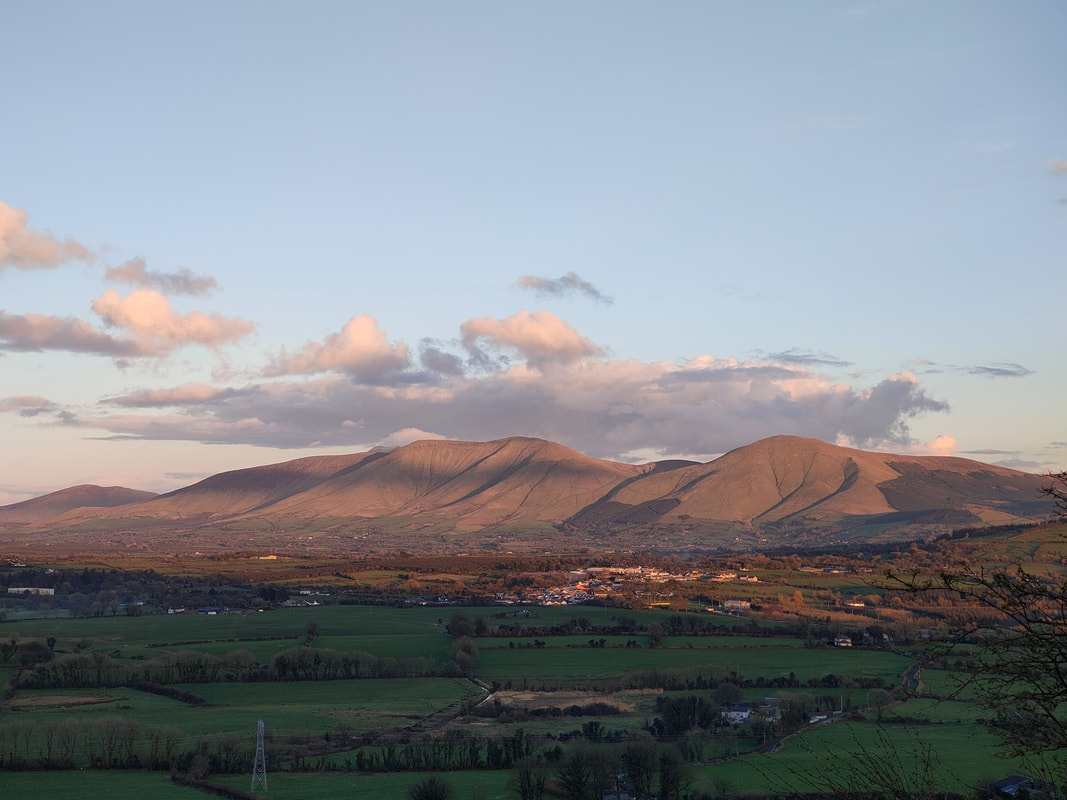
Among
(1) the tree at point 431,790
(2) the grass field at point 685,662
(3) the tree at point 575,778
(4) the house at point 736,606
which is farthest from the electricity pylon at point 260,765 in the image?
(4) the house at point 736,606

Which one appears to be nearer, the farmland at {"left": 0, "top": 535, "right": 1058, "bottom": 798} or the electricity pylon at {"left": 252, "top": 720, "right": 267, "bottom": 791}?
the electricity pylon at {"left": 252, "top": 720, "right": 267, "bottom": 791}

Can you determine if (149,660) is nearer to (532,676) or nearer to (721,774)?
(532,676)

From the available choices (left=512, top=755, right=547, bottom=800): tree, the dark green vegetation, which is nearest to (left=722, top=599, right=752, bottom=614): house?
the dark green vegetation

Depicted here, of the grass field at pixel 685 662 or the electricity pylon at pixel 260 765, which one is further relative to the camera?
the grass field at pixel 685 662

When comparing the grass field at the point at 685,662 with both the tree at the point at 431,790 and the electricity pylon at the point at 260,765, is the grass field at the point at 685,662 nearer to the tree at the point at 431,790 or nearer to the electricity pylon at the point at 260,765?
the electricity pylon at the point at 260,765

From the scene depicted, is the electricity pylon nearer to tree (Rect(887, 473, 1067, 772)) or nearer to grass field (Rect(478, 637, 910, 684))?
grass field (Rect(478, 637, 910, 684))

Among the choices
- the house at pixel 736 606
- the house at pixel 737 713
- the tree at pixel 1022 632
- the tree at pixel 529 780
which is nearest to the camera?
the tree at pixel 1022 632

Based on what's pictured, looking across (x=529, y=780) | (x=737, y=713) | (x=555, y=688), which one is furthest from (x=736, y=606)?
(x=529, y=780)

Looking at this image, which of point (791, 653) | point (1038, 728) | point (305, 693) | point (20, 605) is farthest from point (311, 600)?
point (1038, 728)

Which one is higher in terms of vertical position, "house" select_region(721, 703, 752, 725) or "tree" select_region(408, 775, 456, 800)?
"tree" select_region(408, 775, 456, 800)

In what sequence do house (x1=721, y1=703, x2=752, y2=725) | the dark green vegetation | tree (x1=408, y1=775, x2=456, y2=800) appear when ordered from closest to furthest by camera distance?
the dark green vegetation, tree (x1=408, y1=775, x2=456, y2=800), house (x1=721, y1=703, x2=752, y2=725)
